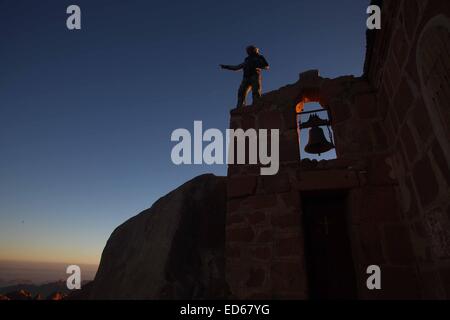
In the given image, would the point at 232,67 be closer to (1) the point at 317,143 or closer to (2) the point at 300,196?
(1) the point at 317,143

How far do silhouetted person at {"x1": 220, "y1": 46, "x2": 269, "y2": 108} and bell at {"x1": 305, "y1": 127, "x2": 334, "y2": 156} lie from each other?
1.25 m

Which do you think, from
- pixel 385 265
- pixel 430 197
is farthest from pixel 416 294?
pixel 430 197

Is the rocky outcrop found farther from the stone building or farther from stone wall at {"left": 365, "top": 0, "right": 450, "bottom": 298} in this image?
stone wall at {"left": 365, "top": 0, "right": 450, "bottom": 298}

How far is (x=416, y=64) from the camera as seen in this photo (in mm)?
2316

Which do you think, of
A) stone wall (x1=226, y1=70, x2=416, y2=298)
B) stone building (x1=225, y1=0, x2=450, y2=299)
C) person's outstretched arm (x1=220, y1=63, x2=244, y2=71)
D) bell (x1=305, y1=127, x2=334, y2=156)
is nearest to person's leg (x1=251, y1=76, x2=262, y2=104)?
person's outstretched arm (x1=220, y1=63, x2=244, y2=71)

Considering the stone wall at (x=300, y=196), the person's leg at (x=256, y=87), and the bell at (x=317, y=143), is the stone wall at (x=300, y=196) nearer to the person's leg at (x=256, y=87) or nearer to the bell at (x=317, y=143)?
the bell at (x=317, y=143)

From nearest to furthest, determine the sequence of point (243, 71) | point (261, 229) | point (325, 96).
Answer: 1. point (261, 229)
2. point (325, 96)
3. point (243, 71)

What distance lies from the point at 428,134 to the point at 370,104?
1453 millimetres

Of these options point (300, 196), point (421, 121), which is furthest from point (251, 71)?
point (421, 121)

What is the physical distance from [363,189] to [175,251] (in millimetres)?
4580

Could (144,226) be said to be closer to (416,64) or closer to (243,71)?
(243,71)

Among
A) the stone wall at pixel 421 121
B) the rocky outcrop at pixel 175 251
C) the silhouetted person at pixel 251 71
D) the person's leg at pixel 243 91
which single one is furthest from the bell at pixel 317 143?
the rocky outcrop at pixel 175 251
